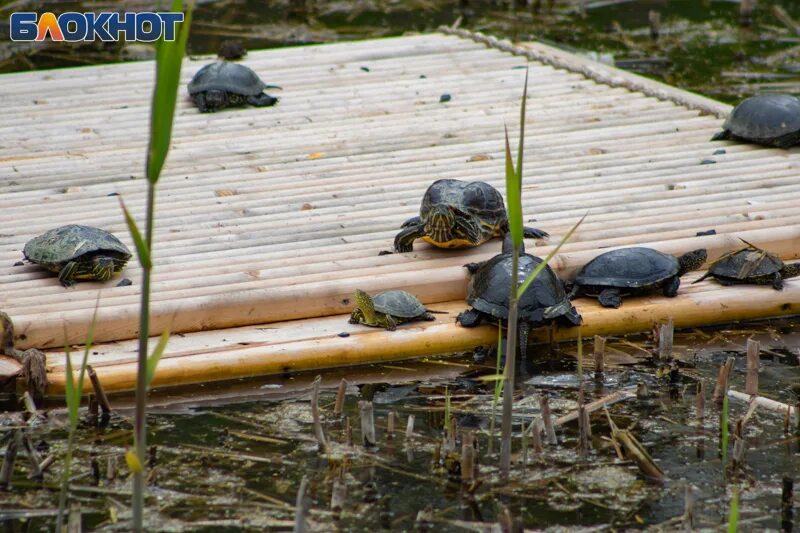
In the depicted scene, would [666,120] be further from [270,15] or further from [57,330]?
[270,15]

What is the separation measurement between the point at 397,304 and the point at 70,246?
4.06 ft

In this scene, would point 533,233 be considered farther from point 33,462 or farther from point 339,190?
point 33,462

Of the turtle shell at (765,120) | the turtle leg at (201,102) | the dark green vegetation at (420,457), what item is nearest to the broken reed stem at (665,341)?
the dark green vegetation at (420,457)

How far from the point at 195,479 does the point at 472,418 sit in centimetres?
93

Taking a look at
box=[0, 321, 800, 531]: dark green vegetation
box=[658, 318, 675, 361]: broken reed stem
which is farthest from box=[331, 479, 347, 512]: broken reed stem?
box=[658, 318, 675, 361]: broken reed stem

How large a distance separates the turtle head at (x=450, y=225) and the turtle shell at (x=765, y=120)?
2.10 metres

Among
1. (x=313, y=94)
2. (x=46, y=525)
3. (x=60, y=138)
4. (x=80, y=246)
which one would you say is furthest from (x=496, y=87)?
(x=46, y=525)

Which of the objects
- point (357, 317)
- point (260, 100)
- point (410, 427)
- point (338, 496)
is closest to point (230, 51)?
point (260, 100)

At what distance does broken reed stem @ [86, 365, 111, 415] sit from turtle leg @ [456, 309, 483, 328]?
52.6 inches

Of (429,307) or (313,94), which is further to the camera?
(313,94)

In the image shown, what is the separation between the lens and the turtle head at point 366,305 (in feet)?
14.1

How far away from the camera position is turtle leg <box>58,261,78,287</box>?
4457mm

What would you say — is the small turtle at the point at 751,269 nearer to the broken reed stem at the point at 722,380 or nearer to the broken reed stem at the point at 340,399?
the broken reed stem at the point at 722,380

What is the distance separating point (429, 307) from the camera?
15.2 ft
